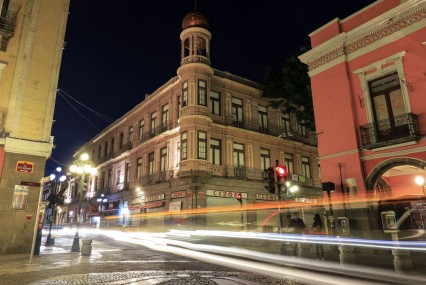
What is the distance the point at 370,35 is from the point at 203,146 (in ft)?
45.6

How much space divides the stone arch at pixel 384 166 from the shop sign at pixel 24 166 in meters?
15.2

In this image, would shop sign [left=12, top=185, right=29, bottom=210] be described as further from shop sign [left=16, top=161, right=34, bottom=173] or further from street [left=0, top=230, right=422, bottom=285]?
street [left=0, top=230, right=422, bottom=285]

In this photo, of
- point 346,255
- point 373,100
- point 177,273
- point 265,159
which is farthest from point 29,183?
point 265,159

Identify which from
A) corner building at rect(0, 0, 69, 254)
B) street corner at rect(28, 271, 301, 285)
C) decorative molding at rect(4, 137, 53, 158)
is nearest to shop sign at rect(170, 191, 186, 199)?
corner building at rect(0, 0, 69, 254)

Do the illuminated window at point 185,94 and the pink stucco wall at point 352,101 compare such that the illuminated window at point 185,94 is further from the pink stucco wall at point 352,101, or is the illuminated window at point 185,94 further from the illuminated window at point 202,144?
the pink stucco wall at point 352,101

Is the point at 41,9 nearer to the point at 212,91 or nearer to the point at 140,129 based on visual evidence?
the point at 212,91

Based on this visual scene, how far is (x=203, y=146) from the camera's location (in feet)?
82.2

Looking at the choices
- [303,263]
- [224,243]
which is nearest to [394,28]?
[303,263]

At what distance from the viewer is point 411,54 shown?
1395 centimetres

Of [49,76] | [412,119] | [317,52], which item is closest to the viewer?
[412,119]

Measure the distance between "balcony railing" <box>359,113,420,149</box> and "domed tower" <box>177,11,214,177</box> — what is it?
1255 centimetres

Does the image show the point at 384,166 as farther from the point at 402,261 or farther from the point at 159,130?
the point at 159,130

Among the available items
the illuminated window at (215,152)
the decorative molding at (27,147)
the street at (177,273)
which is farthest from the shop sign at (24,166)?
the illuminated window at (215,152)

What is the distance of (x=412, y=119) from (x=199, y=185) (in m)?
14.8
